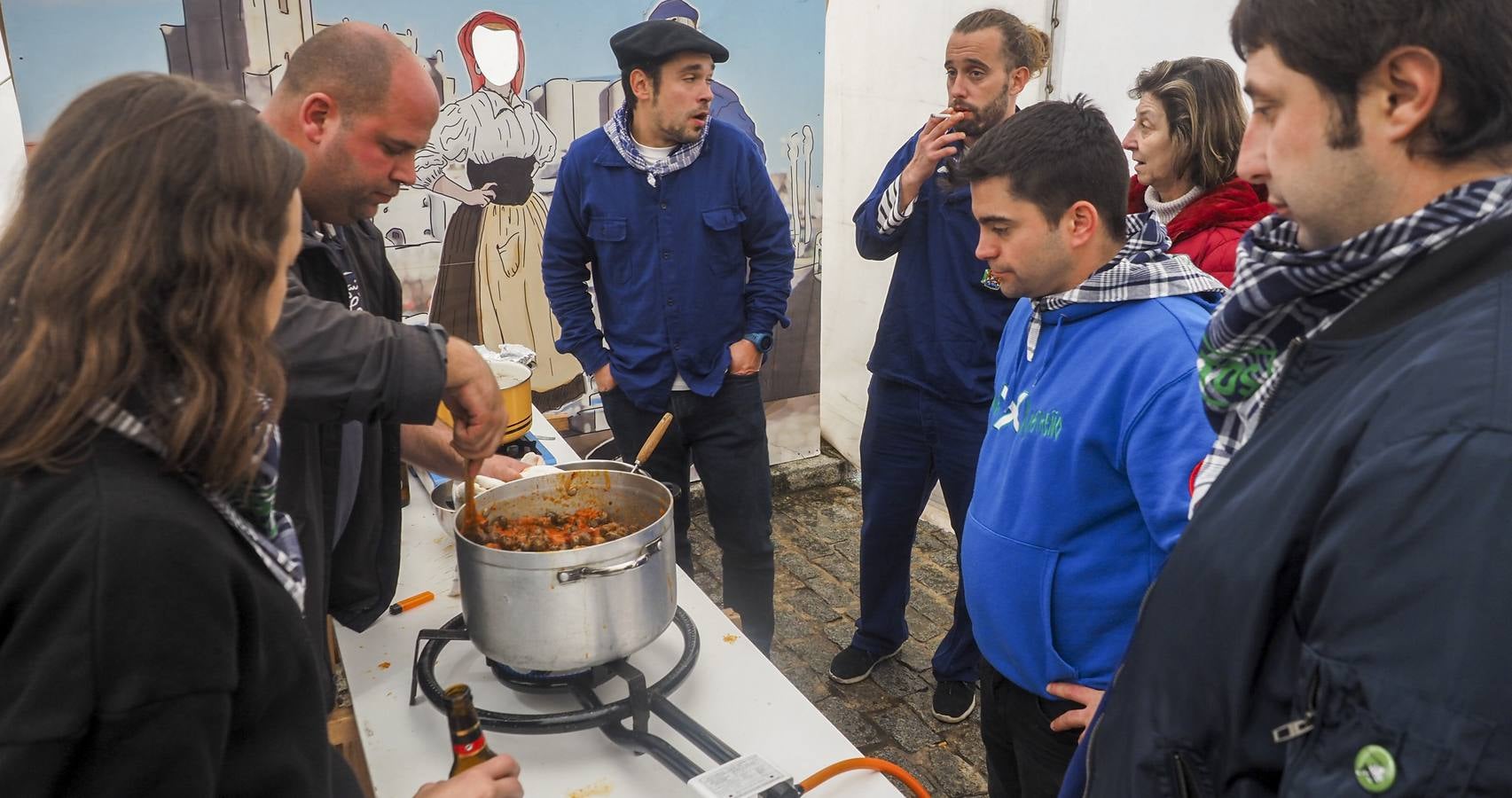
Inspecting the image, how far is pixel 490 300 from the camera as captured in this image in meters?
4.89

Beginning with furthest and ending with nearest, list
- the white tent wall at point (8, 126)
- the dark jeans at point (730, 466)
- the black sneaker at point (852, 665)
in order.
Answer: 1. the black sneaker at point (852, 665)
2. the dark jeans at point (730, 466)
3. the white tent wall at point (8, 126)

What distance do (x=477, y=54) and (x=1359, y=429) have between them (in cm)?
436

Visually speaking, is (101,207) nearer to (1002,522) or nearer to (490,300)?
(1002,522)

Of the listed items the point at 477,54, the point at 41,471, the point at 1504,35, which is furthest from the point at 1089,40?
the point at 41,471

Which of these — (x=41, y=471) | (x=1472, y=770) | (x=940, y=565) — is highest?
(x=41, y=471)

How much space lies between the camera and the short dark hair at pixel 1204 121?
3.02m

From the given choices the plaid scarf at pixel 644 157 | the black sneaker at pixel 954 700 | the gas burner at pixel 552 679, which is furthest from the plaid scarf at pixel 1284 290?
the plaid scarf at pixel 644 157

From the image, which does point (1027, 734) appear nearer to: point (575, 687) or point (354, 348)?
point (575, 687)

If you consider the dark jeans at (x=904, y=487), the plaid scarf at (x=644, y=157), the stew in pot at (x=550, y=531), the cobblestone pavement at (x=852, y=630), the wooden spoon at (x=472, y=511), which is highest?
the plaid scarf at (x=644, y=157)

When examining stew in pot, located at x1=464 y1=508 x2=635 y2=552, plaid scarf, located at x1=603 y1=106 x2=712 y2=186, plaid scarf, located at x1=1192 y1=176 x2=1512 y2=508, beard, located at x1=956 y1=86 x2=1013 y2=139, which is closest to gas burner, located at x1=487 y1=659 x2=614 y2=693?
stew in pot, located at x1=464 y1=508 x2=635 y2=552

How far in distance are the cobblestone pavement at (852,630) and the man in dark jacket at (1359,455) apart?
2405mm

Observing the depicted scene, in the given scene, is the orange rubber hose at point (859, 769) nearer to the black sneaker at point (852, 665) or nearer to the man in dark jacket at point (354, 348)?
the man in dark jacket at point (354, 348)

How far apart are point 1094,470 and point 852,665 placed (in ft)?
7.31

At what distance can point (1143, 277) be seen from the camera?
6.74ft
